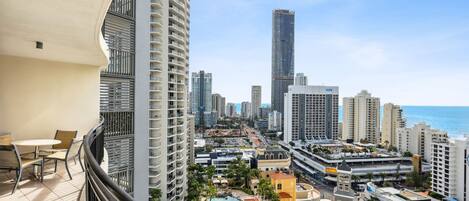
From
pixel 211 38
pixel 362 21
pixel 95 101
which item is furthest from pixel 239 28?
pixel 95 101

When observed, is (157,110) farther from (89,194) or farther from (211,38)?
(211,38)

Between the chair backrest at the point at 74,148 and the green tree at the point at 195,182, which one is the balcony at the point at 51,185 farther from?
the green tree at the point at 195,182

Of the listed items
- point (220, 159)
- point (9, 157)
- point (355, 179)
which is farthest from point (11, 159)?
point (355, 179)

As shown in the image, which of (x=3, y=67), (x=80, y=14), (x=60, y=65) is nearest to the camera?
(x=80, y=14)

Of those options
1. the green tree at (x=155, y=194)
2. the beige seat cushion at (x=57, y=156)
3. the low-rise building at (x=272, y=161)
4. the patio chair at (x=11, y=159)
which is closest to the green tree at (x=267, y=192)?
the green tree at (x=155, y=194)

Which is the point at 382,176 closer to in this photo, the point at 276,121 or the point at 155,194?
the point at 155,194

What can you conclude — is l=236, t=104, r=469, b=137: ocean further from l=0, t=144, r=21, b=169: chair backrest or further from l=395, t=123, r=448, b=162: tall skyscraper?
l=0, t=144, r=21, b=169: chair backrest
